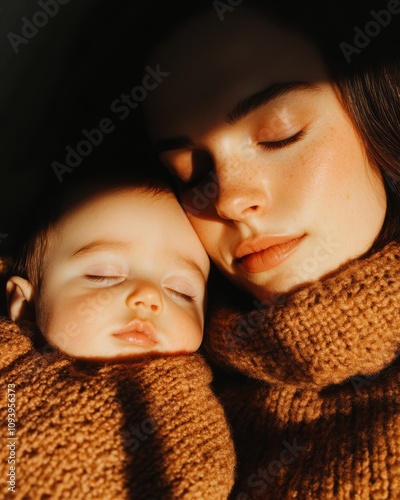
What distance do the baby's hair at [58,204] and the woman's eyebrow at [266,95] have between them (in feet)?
0.90

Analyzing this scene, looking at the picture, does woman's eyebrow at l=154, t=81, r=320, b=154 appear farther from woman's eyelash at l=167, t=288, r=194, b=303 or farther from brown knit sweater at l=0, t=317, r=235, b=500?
brown knit sweater at l=0, t=317, r=235, b=500

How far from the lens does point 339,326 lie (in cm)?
89

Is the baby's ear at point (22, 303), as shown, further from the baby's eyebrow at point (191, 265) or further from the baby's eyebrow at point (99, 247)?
the baby's eyebrow at point (191, 265)

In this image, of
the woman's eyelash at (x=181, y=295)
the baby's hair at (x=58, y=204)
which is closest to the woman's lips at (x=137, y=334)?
the woman's eyelash at (x=181, y=295)

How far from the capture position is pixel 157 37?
105 centimetres

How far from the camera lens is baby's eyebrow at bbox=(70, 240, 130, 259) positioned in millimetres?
984

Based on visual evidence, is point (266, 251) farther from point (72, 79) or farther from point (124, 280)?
point (72, 79)

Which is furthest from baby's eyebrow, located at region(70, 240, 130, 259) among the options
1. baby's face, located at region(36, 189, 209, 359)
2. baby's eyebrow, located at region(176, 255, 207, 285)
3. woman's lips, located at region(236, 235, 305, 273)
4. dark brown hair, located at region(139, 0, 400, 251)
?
dark brown hair, located at region(139, 0, 400, 251)

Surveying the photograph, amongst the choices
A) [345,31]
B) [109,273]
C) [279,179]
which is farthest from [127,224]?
[345,31]

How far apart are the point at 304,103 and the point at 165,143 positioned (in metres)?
0.29

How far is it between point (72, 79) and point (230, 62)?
1.42 ft

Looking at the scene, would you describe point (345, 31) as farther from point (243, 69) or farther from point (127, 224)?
point (127, 224)

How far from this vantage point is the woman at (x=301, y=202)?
0.89 m

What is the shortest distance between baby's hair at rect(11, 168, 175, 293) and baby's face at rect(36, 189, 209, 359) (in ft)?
0.07
